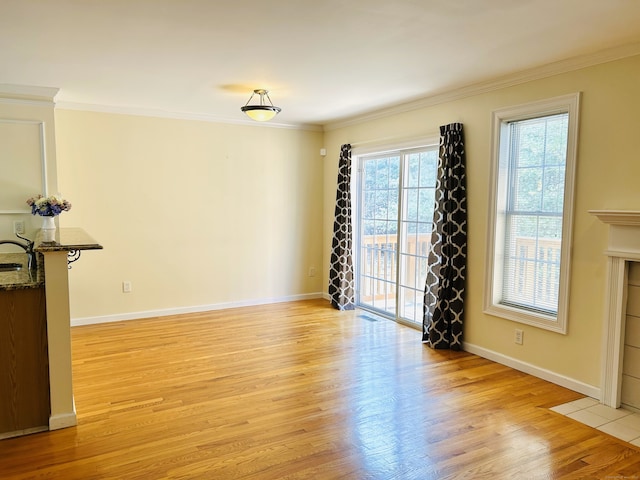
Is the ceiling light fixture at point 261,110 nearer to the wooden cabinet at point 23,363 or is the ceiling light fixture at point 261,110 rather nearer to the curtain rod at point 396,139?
the curtain rod at point 396,139

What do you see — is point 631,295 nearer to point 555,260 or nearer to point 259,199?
point 555,260

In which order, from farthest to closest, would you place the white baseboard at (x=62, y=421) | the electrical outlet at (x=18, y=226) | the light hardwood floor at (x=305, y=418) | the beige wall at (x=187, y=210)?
the beige wall at (x=187, y=210) < the electrical outlet at (x=18, y=226) < the white baseboard at (x=62, y=421) < the light hardwood floor at (x=305, y=418)

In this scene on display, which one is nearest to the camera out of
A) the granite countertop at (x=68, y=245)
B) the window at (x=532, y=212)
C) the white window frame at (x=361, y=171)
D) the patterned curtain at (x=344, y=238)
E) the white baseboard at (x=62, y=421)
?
the granite countertop at (x=68, y=245)

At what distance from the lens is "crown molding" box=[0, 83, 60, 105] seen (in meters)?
4.40

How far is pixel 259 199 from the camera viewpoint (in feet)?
21.0

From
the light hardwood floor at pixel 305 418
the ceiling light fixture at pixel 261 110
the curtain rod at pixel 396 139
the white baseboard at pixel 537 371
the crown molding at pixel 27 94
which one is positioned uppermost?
the crown molding at pixel 27 94

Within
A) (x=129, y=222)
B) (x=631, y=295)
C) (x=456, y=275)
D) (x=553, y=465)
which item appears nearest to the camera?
(x=553, y=465)

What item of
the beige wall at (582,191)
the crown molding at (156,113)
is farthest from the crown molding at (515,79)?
the crown molding at (156,113)

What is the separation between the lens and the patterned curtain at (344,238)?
620cm

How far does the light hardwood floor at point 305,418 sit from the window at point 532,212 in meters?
0.65

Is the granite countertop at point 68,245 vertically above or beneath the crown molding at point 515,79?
beneath

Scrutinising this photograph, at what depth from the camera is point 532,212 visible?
3945 millimetres

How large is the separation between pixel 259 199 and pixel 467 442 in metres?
4.40

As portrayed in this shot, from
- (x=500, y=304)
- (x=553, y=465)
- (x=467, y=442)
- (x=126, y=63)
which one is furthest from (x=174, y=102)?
(x=553, y=465)
